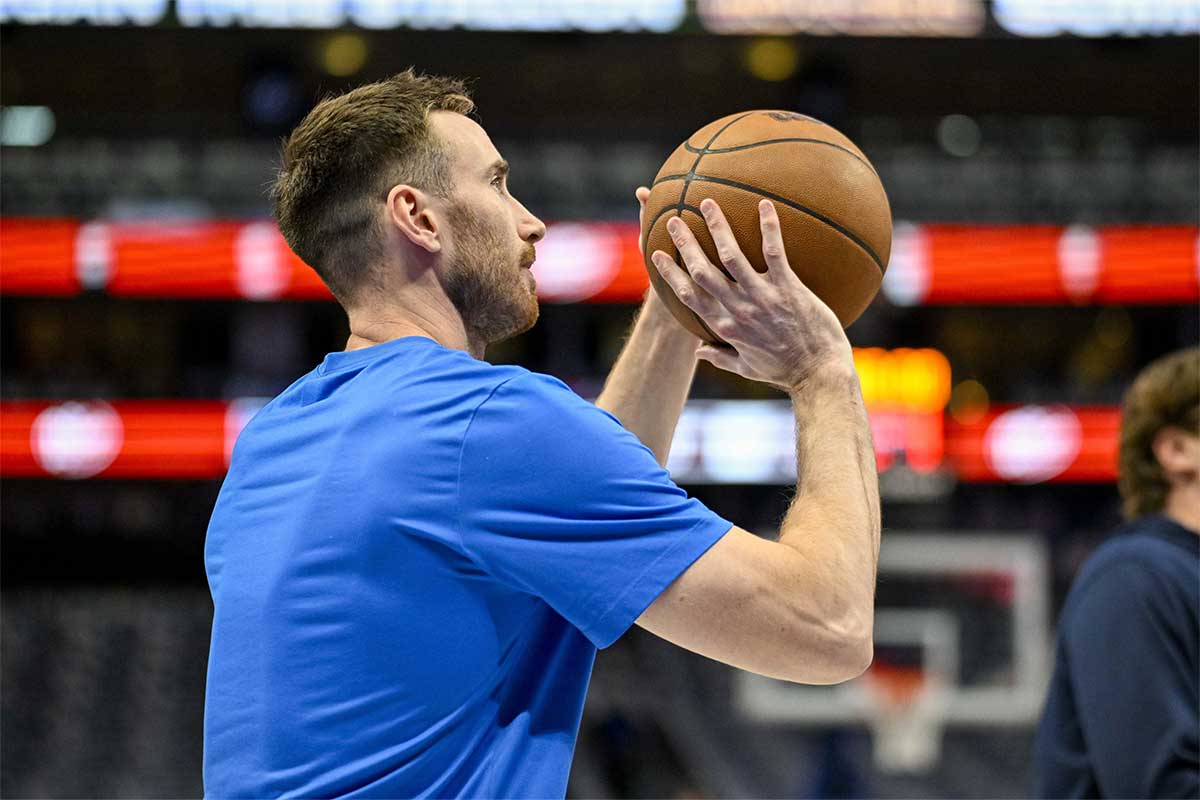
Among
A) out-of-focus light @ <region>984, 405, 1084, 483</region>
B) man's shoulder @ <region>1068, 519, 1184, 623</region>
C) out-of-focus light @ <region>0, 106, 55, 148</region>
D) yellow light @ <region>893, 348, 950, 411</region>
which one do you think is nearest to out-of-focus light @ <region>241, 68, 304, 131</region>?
out-of-focus light @ <region>0, 106, 55, 148</region>

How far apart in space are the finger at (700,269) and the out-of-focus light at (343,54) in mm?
5827

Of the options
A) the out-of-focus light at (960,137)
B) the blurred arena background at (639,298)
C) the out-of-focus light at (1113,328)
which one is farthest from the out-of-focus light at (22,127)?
the out-of-focus light at (1113,328)

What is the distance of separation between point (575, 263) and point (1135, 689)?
536 cm

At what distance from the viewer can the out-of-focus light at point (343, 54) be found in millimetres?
7393

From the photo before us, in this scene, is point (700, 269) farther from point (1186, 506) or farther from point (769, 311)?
point (1186, 506)

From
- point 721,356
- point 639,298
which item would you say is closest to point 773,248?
point 721,356

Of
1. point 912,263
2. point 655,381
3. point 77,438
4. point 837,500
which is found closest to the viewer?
point 837,500

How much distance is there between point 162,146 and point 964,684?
6474 millimetres

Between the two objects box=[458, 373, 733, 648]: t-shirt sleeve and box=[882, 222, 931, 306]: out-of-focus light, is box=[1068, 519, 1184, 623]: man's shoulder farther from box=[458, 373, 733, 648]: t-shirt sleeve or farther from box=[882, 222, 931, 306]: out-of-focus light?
box=[882, 222, 931, 306]: out-of-focus light

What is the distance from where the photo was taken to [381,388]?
5.17 feet

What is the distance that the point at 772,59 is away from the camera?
7895 millimetres

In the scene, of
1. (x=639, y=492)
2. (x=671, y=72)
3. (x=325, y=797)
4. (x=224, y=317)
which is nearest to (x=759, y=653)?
(x=639, y=492)

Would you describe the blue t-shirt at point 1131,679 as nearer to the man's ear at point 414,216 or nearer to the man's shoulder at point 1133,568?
the man's shoulder at point 1133,568

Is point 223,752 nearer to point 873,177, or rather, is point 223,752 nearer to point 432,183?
point 432,183
